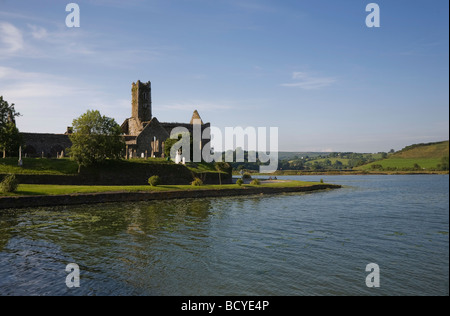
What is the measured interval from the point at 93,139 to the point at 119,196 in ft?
43.4

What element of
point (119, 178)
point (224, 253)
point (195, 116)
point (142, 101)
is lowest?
point (224, 253)

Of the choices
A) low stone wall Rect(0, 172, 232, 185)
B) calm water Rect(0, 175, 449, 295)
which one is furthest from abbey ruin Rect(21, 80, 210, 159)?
calm water Rect(0, 175, 449, 295)

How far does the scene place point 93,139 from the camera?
47625mm

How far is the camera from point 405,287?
1191cm

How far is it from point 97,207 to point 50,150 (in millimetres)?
34860

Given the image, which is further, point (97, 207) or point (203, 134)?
point (203, 134)

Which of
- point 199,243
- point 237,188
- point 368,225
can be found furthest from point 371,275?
point 237,188

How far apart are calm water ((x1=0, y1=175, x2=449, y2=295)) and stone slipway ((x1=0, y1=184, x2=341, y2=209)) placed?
13.0 ft

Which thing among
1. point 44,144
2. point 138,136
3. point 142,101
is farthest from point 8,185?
point 142,101

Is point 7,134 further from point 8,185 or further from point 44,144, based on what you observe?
point 8,185

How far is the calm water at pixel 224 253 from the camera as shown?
39.9 ft

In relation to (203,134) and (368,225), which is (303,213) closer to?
(368,225)

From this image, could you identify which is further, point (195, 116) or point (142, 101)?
point (195, 116)

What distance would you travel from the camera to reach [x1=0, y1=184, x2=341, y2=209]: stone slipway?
32.5 meters
